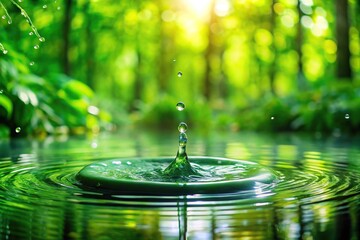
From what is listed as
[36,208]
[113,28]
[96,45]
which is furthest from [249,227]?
[96,45]

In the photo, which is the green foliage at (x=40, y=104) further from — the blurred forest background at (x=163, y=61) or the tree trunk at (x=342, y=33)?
the tree trunk at (x=342, y=33)

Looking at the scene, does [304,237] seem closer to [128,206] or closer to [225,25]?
[128,206]

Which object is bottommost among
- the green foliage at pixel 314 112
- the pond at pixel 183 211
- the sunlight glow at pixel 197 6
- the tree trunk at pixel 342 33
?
the pond at pixel 183 211

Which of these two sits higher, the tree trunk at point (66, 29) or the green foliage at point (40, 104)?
the tree trunk at point (66, 29)

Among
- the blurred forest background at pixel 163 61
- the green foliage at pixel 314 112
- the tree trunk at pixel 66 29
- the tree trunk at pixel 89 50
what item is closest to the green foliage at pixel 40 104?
the blurred forest background at pixel 163 61

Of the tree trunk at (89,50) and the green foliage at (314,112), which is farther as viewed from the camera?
the tree trunk at (89,50)

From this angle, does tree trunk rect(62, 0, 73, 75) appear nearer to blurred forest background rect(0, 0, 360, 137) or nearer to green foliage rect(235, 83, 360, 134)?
blurred forest background rect(0, 0, 360, 137)

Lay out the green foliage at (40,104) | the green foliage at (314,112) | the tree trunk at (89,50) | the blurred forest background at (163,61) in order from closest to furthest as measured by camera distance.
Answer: the green foliage at (40,104) < the blurred forest background at (163,61) < the green foliage at (314,112) < the tree trunk at (89,50)

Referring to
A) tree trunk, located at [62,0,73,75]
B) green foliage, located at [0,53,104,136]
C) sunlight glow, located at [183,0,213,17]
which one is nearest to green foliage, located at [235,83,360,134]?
green foliage, located at [0,53,104,136]

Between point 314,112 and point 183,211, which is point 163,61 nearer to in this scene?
point 314,112
